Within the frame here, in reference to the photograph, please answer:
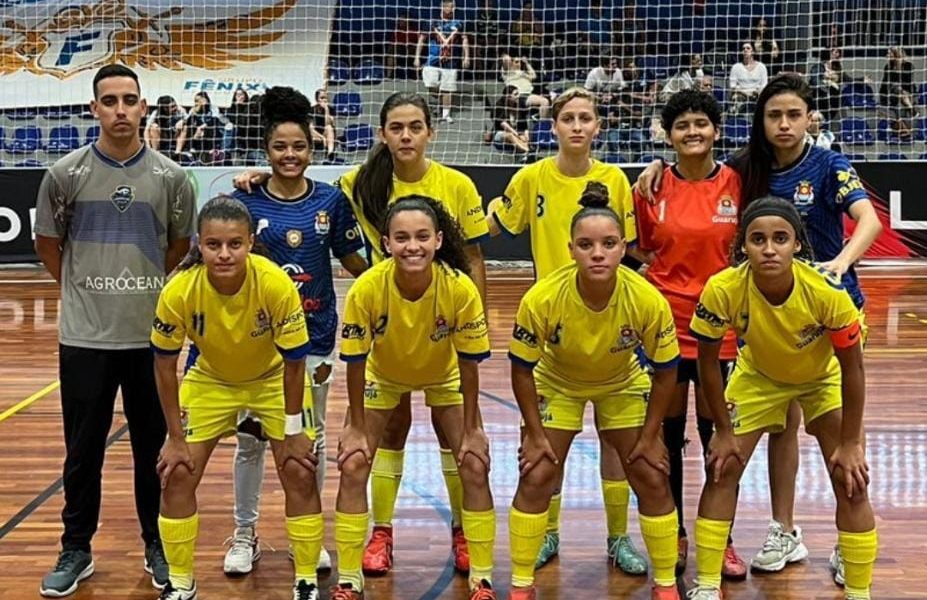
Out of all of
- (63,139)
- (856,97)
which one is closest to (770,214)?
(856,97)

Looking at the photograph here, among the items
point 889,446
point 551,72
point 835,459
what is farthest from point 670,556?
point 551,72

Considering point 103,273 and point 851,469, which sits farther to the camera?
point 103,273

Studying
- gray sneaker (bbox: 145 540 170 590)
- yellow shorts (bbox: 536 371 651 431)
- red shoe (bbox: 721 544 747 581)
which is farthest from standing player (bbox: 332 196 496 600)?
red shoe (bbox: 721 544 747 581)

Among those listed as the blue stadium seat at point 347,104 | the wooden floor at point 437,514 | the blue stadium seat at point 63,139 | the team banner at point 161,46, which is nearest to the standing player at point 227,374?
the wooden floor at point 437,514

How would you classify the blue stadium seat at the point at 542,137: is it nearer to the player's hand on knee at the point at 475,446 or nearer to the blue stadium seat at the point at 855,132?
the blue stadium seat at the point at 855,132

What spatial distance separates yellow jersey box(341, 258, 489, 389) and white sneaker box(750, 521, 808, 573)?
3.92 ft

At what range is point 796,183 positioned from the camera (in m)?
3.29

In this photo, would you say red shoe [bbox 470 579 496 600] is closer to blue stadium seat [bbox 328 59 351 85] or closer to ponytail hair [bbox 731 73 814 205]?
ponytail hair [bbox 731 73 814 205]

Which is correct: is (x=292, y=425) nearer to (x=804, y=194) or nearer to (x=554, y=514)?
(x=554, y=514)

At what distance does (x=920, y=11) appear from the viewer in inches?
477

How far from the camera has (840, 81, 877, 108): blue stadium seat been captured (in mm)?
11930

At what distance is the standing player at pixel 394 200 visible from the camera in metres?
3.42

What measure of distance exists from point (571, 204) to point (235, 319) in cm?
117

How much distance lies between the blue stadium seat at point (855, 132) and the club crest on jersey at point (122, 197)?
1005 centimetres
